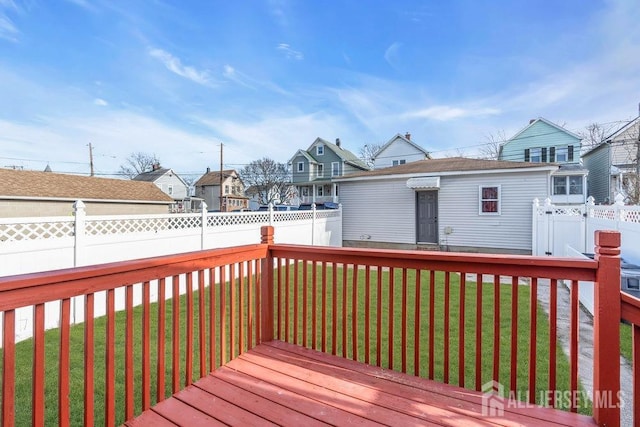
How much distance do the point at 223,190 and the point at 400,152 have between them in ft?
70.7

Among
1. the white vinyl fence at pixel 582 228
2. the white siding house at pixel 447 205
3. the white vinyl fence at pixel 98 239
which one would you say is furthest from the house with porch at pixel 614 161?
the white vinyl fence at pixel 98 239

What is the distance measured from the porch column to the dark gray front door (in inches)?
390

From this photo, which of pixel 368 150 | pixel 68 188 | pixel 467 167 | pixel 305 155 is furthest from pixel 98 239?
pixel 368 150

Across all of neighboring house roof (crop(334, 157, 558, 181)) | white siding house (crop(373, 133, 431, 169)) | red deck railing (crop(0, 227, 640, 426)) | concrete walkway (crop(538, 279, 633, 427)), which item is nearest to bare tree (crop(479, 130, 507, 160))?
white siding house (crop(373, 133, 431, 169))

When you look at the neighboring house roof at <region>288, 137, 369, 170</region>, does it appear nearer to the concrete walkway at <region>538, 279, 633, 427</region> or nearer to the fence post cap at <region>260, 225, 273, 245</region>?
the concrete walkway at <region>538, 279, 633, 427</region>

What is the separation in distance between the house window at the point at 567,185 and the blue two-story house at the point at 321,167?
14.5m

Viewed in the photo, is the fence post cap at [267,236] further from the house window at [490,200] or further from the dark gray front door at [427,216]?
the house window at [490,200]

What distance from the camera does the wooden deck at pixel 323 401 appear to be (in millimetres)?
1641

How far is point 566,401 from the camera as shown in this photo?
2.18 m

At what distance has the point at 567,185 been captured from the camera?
17.7 metres

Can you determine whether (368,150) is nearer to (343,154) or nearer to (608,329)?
(343,154)

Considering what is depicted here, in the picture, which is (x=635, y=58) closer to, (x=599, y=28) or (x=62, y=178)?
(x=599, y=28)

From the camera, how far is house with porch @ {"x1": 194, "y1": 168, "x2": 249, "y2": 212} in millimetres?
35906

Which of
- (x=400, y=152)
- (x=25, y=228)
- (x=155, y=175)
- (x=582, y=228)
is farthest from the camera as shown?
(x=155, y=175)
